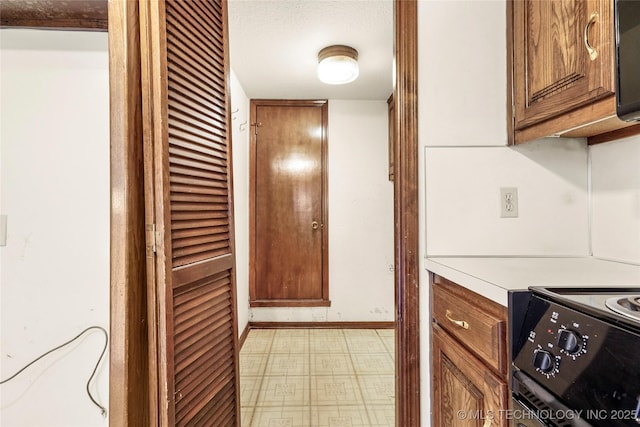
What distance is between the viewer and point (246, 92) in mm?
3203

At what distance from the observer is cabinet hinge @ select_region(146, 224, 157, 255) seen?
0.96 metres

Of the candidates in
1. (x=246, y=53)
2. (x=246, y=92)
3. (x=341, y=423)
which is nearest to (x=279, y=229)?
(x=246, y=92)

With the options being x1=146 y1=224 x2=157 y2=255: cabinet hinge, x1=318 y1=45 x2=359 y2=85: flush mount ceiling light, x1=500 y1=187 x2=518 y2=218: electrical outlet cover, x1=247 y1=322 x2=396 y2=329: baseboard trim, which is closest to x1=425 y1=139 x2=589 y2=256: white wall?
x1=500 y1=187 x2=518 y2=218: electrical outlet cover

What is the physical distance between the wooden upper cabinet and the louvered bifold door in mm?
1106

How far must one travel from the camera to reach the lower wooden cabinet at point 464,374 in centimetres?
85

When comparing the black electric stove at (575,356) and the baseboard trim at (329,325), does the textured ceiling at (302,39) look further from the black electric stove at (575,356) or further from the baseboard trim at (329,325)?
the baseboard trim at (329,325)

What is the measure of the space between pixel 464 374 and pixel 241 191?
2428mm

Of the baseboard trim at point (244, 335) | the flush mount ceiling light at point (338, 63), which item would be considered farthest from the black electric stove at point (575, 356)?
the baseboard trim at point (244, 335)

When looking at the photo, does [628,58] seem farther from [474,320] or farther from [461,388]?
[461,388]

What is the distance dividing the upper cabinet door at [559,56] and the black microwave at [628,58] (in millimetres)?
166

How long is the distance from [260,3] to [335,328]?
2.72 metres

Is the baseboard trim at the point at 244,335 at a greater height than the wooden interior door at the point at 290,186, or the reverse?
the wooden interior door at the point at 290,186

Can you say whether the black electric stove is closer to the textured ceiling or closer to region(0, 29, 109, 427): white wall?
region(0, 29, 109, 427): white wall

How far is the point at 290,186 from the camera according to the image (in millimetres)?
3406
